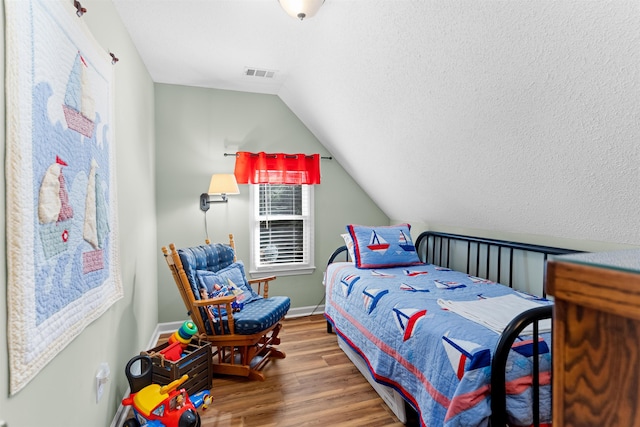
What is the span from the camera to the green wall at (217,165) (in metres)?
3.33

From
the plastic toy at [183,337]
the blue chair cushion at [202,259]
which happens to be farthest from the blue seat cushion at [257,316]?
the blue chair cushion at [202,259]

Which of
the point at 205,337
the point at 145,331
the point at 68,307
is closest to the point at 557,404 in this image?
the point at 68,307

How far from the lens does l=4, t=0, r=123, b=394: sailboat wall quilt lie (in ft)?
3.17

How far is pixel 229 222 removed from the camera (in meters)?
3.52

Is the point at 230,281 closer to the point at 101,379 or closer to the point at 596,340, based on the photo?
the point at 101,379

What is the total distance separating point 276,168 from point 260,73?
0.93m

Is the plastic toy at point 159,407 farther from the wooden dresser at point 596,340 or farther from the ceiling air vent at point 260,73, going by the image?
the ceiling air vent at point 260,73

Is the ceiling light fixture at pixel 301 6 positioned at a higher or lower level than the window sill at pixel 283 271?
higher

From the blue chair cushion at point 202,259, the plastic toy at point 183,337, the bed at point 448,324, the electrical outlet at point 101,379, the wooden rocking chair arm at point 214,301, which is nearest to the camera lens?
the bed at point 448,324

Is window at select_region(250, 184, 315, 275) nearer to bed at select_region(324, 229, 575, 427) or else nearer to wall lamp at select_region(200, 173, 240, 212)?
wall lamp at select_region(200, 173, 240, 212)

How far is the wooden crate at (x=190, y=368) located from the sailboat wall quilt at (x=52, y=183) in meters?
0.61

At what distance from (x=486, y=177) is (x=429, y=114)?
0.58 meters

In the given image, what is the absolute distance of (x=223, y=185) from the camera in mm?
3131

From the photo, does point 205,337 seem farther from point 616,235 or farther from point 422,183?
point 616,235
